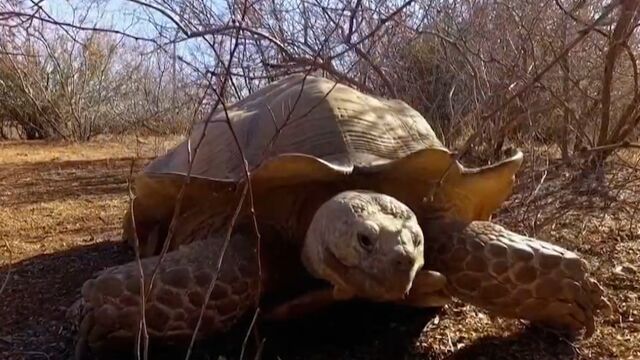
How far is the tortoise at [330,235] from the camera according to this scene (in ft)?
6.74

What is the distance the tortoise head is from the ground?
Result: 312mm

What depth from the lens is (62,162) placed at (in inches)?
340

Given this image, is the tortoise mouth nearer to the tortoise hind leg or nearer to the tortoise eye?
the tortoise eye

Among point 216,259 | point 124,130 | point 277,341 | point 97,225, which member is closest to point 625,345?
point 277,341

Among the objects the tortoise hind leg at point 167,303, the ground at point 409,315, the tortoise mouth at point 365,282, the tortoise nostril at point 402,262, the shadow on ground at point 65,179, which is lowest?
the shadow on ground at point 65,179

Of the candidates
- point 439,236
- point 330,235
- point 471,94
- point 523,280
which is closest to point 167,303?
point 330,235

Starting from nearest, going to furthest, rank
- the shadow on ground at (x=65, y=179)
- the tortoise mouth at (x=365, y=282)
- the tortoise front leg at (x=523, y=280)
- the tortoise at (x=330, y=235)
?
the tortoise mouth at (x=365, y=282) → the tortoise at (x=330, y=235) → the tortoise front leg at (x=523, y=280) → the shadow on ground at (x=65, y=179)

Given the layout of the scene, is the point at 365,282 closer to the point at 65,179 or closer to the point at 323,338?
the point at 323,338

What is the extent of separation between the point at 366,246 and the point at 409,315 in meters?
0.65

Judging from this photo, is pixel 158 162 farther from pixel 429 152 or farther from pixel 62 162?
pixel 62 162

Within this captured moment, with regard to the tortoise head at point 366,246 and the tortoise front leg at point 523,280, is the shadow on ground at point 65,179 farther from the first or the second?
the tortoise front leg at point 523,280

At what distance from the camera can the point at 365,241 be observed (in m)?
1.99

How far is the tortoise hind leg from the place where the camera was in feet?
6.88

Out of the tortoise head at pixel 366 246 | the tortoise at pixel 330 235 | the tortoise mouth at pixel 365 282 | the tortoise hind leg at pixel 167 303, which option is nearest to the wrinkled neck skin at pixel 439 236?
the tortoise at pixel 330 235
